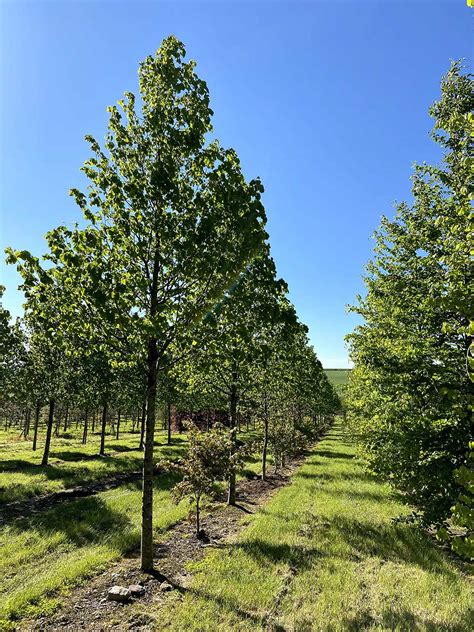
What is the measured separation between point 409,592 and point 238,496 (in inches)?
466

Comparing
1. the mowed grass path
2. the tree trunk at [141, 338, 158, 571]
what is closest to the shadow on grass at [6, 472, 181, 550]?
the tree trunk at [141, 338, 158, 571]

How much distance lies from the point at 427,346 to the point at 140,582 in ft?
30.5

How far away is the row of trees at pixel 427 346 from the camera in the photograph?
28.0 feet

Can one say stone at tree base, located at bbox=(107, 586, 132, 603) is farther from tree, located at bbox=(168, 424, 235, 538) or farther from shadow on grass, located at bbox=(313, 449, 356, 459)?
shadow on grass, located at bbox=(313, 449, 356, 459)

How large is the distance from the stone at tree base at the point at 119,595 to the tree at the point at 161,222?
1.39 m

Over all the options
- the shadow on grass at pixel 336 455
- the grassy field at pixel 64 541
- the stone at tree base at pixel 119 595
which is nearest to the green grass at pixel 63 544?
the grassy field at pixel 64 541

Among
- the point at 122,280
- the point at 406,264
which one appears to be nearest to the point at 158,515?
the point at 122,280

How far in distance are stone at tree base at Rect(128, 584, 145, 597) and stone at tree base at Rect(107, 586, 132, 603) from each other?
106 mm

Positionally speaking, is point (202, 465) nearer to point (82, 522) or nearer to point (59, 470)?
point (82, 522)

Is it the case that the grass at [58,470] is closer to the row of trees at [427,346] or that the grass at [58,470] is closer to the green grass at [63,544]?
the green grass at [63,544]

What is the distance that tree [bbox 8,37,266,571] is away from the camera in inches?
334

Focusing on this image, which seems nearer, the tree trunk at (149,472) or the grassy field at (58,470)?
the tree trunk at (149,472)

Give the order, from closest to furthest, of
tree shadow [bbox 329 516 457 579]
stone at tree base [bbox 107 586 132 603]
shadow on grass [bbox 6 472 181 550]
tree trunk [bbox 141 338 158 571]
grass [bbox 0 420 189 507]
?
stone at tree base [bbox 107 586 132 603] < tree trunk [bbox 141 338 158 571] < tree shadow [bbox 329 516 457 579] < shadow on grass [bbox 6 472 181 550] < grass [bbox 0 420 189 507]

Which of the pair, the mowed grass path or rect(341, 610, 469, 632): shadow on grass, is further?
the mowed grass path
